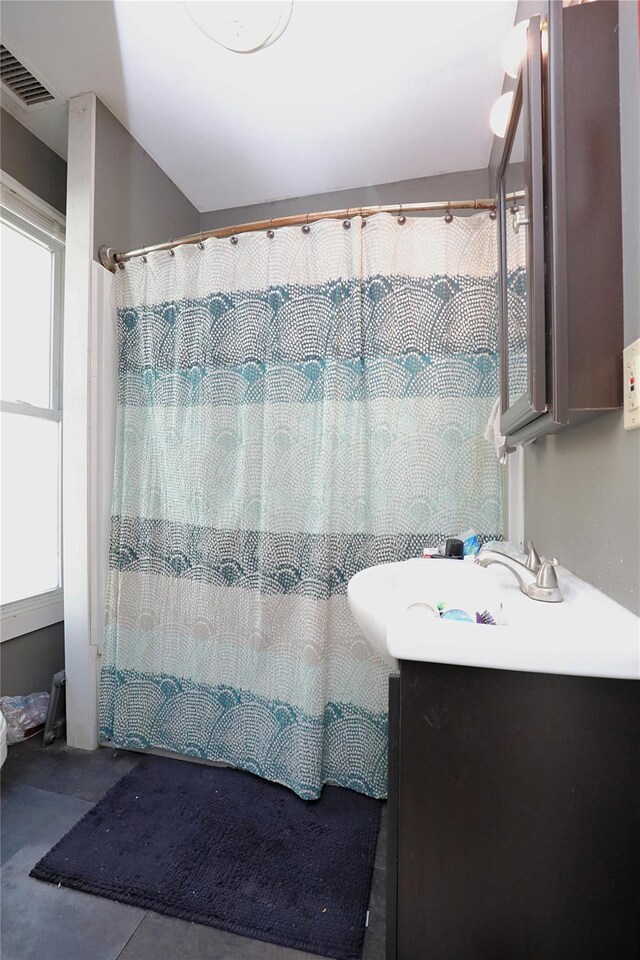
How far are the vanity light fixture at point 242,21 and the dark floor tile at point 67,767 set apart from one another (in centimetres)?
249

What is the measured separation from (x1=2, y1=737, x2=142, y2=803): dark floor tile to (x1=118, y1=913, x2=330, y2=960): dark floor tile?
22.0 inches

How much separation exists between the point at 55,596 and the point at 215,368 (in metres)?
1.24

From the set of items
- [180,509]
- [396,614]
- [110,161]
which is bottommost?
[396,614]

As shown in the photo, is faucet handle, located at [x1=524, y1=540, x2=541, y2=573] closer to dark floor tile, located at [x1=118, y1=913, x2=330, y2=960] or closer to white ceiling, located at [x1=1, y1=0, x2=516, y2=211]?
dark floor tile, located at [x1=118, y1=913, x2=330, y2=960]

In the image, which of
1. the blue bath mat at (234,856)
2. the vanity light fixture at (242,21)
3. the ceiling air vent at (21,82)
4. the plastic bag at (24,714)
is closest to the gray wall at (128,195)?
the ceiling air vent at (21,82)

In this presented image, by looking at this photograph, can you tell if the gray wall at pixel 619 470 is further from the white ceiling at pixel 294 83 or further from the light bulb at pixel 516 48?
the white ceiling at pixel 294 83

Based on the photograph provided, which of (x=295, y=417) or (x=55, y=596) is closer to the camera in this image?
(x=295, y=417)

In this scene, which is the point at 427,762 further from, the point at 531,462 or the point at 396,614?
the point at 531,462

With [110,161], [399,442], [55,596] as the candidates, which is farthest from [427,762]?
[110,161]

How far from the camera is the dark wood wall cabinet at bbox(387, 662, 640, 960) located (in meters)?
0.63

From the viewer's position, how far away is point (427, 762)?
0.66m

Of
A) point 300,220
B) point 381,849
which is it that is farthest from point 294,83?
point 381,849

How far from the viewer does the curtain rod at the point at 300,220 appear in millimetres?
1536

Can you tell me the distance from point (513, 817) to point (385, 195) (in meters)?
2.50
